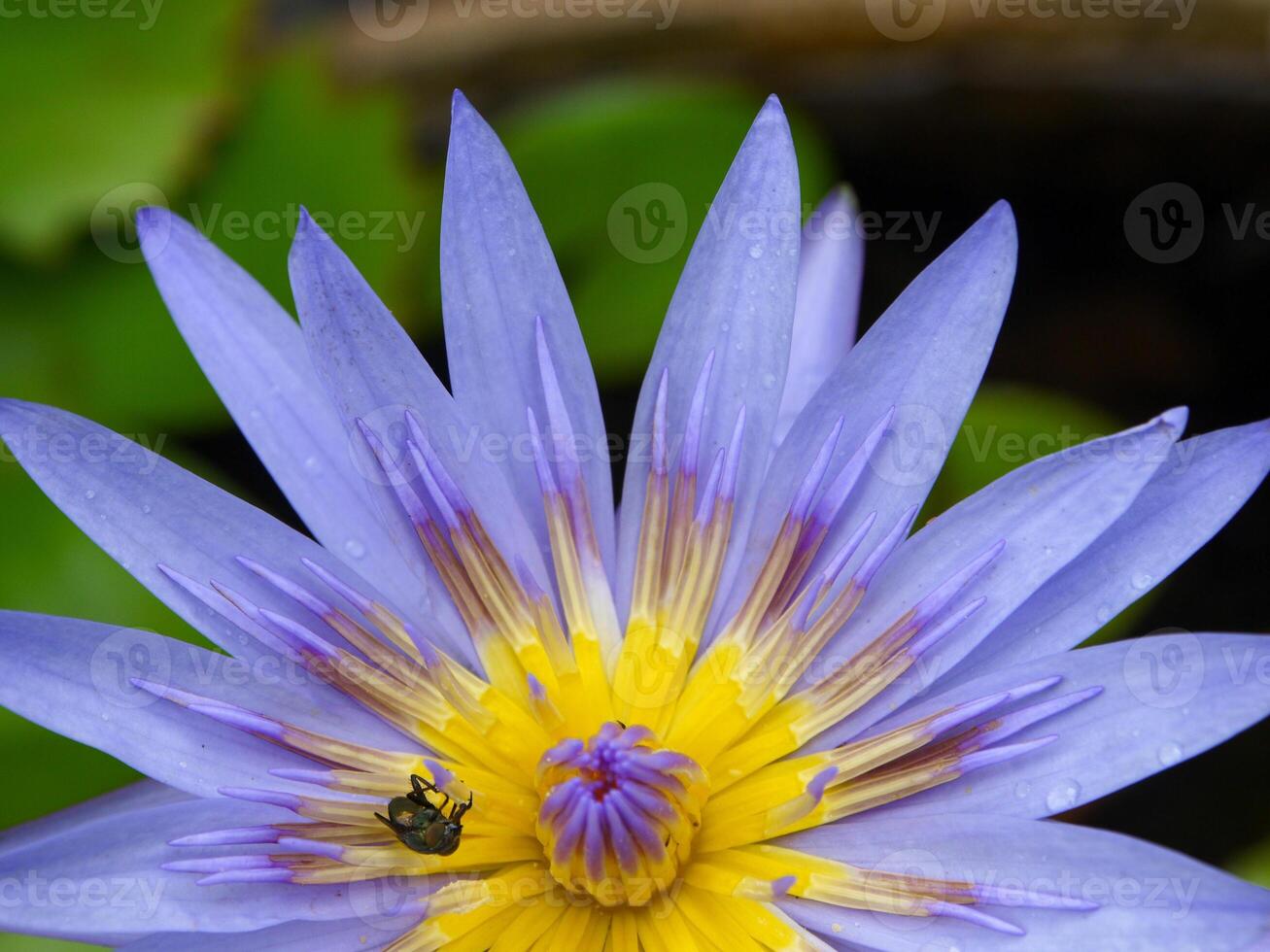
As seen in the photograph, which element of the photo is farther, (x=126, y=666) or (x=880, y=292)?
(x=880, y=292)

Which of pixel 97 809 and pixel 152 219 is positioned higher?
pixel 152 219

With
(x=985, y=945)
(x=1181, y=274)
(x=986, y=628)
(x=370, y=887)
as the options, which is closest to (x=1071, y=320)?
(x=1181, y=274)

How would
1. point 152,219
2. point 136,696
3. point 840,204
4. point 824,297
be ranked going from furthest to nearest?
point 840,204 → point 824,297 → point 152,219 → point 136,696

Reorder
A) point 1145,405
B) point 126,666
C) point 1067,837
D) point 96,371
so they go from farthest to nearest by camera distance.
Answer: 1. point 1145,405
2. point 96,371
3. point 126,666
4. point 1067,837

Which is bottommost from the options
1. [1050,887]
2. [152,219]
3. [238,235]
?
[1050,887]

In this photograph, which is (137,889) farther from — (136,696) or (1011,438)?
(1011,438)

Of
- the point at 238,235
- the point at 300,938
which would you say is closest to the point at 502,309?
the point at 300,938

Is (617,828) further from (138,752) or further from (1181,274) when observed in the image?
(1181,274)
